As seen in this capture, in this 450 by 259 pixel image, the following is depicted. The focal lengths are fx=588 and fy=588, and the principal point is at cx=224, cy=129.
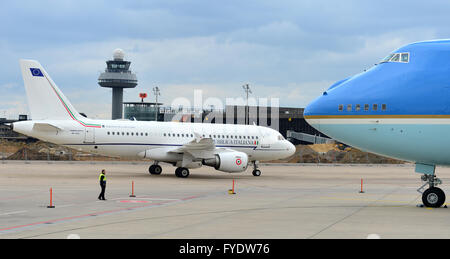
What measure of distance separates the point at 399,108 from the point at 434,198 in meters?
3.62

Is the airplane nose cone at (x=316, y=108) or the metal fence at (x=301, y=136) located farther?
the metal fence at (x=301, y=136)

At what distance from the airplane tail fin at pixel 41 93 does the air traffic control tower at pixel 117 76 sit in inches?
3318

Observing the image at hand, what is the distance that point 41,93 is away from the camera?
35.4 m

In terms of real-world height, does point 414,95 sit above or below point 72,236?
above

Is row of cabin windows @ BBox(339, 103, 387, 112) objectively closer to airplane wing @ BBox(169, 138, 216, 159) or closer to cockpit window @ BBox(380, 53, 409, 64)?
cockpit window @ BBox(380, 53, 409, 64)

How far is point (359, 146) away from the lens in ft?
60.2

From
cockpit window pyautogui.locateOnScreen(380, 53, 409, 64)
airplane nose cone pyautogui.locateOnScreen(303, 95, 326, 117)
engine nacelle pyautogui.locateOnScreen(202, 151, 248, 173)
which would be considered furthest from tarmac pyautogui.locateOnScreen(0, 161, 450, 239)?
engine nacelle pyautogui.locateOnScreen(202, 151, 248, 173)

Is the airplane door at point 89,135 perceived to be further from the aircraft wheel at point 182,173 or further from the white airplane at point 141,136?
the aircraft wheel at point 182,173

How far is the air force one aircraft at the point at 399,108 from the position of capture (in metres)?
17.3

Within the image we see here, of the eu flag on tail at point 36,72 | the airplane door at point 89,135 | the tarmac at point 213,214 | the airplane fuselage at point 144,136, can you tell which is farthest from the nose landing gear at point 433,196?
the eu flag on tail at point 36,72
